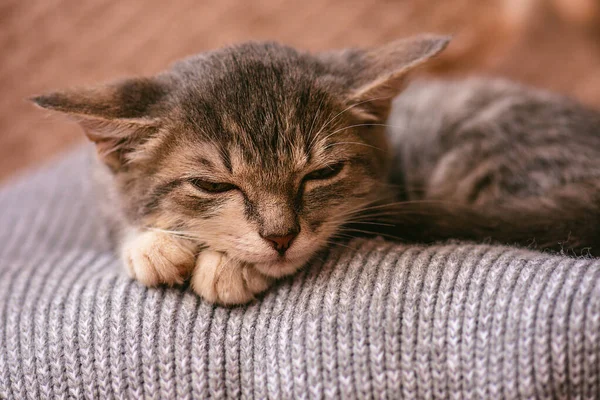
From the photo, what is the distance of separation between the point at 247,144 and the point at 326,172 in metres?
0.17

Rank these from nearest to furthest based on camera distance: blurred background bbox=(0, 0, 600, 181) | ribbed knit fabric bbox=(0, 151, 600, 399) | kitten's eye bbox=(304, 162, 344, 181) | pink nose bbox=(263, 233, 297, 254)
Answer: ribbed knit fabric bbox=(0, 151, 600, 399) → pink nose bbox=(263, 233, 297, 254) → kitten's eye bbox=(304, 162, 344, 181) → blurred background bbox=(0, 0, 600, 181)

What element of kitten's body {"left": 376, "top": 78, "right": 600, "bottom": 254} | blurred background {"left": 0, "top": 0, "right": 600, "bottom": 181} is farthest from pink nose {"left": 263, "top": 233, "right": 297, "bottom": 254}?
blurred background {"left": 0, "top": 0, "right": 600, "bottom": 181}

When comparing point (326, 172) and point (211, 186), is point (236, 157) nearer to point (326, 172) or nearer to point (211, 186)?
point (211, 186)

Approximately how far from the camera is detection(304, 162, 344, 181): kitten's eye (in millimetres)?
985

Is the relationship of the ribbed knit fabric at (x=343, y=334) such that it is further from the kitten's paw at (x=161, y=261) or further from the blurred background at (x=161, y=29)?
the blurred background at (x=161, y=29)

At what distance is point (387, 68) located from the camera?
1.02 m

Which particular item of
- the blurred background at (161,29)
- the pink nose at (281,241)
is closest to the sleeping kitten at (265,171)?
the pink nose at (281,241)

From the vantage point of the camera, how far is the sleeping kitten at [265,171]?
91 cm

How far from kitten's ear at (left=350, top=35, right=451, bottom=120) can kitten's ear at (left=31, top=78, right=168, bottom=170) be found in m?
0.40

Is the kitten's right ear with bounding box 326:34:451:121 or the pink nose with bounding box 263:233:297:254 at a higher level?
the kitten's right ear with bounding box 326:34:451:121

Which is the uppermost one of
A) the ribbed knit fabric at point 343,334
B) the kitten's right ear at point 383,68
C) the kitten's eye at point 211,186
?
the kitten's right ear at point 383,68

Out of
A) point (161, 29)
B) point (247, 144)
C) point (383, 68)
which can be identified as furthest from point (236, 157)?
point (161, 29)

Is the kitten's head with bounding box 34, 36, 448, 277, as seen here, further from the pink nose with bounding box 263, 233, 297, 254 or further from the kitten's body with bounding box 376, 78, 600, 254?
the kitten's body with bounding box 376, 78, 600, 254

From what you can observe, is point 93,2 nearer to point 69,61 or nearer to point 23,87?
point 69,61
